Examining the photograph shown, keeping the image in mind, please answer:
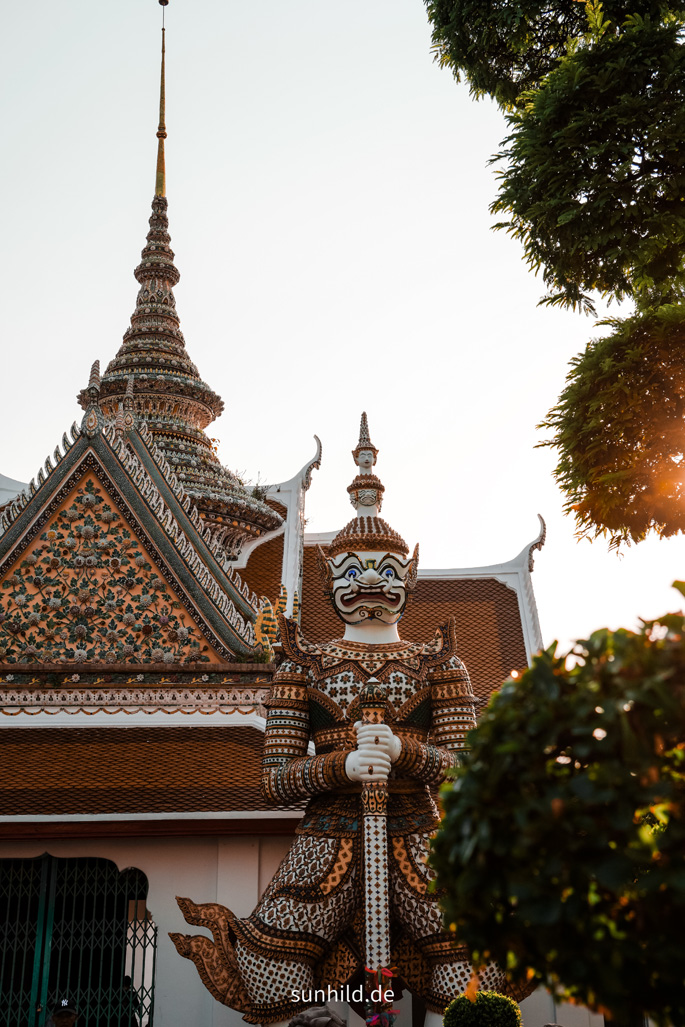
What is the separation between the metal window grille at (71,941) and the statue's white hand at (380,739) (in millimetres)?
2874

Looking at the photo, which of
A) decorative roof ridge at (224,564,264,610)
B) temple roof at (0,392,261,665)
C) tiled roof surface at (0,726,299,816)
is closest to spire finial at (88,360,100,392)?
temple roof at (0,392,261,665)

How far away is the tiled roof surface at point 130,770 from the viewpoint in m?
7.22

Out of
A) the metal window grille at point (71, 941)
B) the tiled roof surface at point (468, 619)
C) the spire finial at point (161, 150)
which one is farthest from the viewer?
the spire finial at point (161, 150)

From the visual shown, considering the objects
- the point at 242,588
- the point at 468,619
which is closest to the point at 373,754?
the point at 242,588

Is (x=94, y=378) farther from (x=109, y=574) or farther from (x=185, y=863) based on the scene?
(x=185, y=863)

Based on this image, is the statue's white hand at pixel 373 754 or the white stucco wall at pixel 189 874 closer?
the statue's white hand at pixel 373 754

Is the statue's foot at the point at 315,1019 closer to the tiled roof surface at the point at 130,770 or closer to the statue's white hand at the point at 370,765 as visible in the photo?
the statue's white hand at the point at 370,765

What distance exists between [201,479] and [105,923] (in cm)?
545

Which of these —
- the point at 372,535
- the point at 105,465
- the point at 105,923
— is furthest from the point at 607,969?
the point at 105,465

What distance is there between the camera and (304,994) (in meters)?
4.80

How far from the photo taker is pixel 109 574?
27.6 ft

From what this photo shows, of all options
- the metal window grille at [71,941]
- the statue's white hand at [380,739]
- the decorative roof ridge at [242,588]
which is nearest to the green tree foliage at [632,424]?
the decorative roof ridge at [242,588]

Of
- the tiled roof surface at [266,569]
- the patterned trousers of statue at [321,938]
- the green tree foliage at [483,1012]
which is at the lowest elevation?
the green tree foliage at [483,1012]

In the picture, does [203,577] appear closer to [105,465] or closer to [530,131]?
[105,465]
